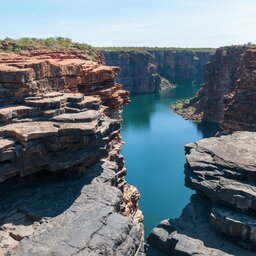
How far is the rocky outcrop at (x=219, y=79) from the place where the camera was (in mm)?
69562

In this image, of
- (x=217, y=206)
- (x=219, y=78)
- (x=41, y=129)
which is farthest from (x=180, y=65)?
(x=41, y=129)

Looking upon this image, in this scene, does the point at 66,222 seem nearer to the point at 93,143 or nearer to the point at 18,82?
the point at 93,143

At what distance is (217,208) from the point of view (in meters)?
18.1

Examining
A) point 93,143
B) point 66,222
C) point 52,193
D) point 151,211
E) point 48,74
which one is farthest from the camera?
point 151,211

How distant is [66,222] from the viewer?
14.5 m

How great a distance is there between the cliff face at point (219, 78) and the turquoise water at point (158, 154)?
10.1ft

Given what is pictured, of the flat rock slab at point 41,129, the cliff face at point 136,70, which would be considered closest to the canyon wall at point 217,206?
the flat rock slab at point 41,129

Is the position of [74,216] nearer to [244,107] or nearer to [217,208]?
[217,208]

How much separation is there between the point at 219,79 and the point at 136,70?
5539 centimetres

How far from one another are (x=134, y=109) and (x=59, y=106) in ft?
242

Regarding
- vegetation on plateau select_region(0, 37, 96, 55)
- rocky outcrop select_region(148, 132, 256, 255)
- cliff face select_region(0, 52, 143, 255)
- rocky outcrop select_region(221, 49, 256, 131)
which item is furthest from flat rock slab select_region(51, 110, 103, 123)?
rocky outcrop select_region(221, 49, 256, 131)

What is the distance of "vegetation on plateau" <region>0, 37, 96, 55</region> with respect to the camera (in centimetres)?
3297

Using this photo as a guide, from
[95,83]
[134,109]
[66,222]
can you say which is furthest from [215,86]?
[66,222]

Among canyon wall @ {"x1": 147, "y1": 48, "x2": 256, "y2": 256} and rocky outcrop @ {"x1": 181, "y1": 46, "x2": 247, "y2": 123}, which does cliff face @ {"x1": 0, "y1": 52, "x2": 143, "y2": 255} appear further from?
rocky outcrop @ {"x1": 181, "y1": 46, "x2": 247, "y2": 123}
